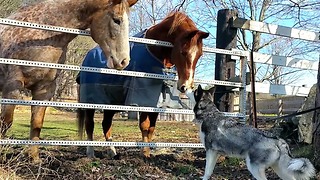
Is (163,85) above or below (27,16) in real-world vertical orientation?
below

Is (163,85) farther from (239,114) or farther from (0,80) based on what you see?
(0,80)

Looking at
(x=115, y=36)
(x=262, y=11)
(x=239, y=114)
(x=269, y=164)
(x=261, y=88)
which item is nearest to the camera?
(x=269, y=164)

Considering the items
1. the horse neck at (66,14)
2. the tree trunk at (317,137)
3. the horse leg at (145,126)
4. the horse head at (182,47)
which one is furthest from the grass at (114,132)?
the tree trunk at (317,137)

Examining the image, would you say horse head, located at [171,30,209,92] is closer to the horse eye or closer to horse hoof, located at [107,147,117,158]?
the horse eye

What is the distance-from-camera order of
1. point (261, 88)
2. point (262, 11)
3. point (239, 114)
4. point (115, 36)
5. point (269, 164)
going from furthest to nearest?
point (262, 11)
point (261, 88)
point (239, 114)
point (115, 36)
point (269, 164)

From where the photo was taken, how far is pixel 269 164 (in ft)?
14.1

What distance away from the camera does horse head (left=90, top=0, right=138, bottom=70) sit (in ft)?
17.0

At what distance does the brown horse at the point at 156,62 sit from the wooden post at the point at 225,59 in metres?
0.48

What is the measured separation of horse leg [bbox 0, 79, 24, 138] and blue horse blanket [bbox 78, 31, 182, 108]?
1.82 meters

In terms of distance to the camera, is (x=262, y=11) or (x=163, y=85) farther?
(x=262, y=11)

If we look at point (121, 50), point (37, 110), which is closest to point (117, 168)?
point (37, 110)

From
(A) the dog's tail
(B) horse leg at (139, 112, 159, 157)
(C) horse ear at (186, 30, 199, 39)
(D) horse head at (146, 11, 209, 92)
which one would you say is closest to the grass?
(B) horse leg at (139, 112, 159, 157)

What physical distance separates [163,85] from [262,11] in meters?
17.3

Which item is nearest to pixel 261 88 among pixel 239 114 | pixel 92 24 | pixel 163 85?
pixel 239 114
